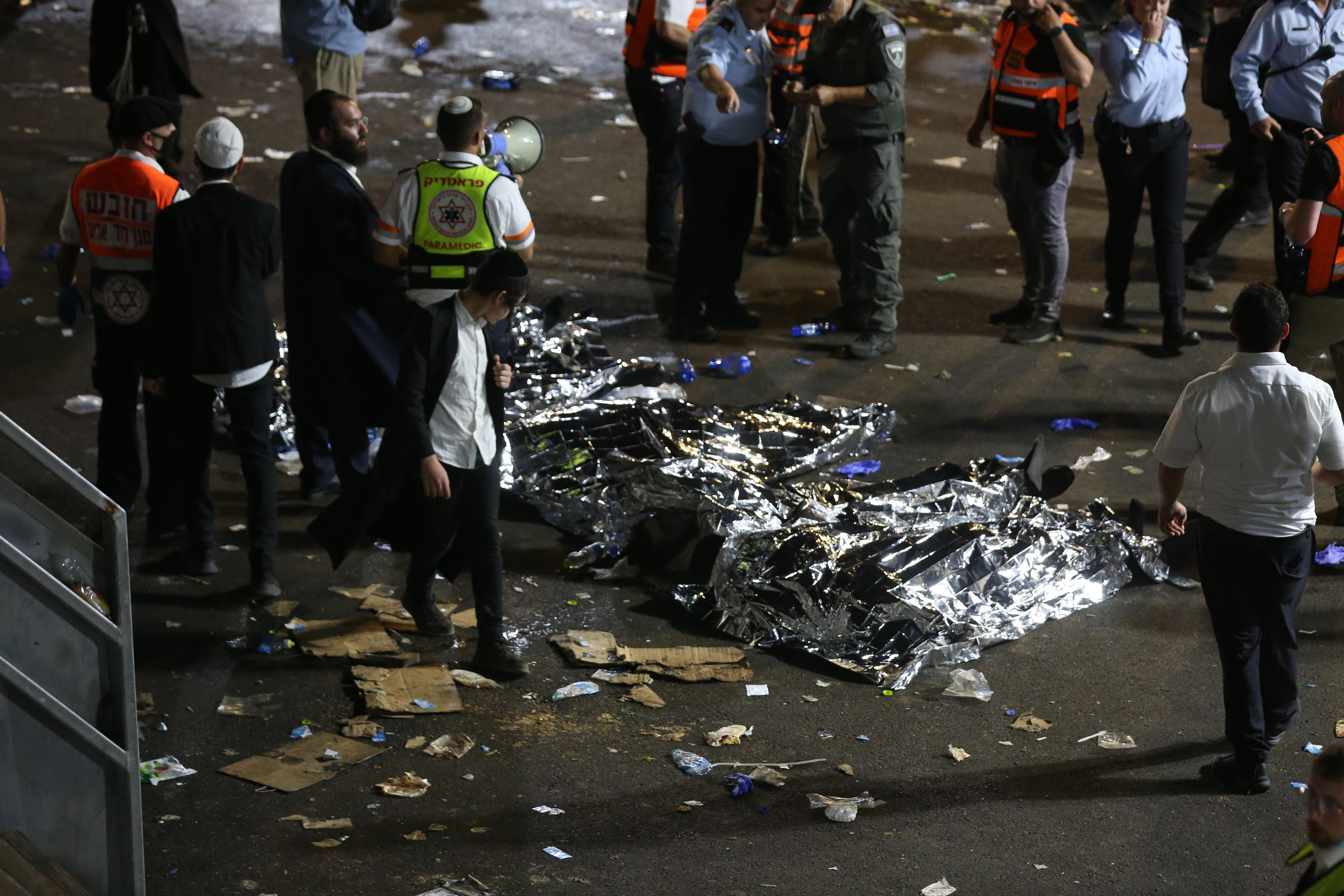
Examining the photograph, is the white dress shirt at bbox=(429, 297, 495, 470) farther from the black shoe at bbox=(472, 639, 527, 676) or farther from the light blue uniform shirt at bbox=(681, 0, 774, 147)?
the light blue uniform shirt at bbox=(681, 0, 774, 147)

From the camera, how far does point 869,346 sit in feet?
26.5

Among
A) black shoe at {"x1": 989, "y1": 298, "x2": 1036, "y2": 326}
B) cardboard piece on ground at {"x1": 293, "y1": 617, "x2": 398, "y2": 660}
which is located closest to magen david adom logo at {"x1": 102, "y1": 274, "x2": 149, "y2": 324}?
cardboard piece on ground at {"x1": 293, "y1": 617, "x2": 398, "y2": 660}

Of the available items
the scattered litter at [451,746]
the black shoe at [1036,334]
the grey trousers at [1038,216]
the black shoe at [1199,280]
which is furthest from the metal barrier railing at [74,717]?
the black shoe at [1199,280]

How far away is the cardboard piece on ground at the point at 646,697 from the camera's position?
498 cm

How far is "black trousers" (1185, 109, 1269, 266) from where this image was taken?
8.54m

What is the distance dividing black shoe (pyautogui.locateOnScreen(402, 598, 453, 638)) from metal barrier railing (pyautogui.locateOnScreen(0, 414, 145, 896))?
1.84 metres

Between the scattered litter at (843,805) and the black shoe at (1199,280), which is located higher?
the black shoe at (1199,280)

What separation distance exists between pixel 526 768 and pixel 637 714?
0.53m

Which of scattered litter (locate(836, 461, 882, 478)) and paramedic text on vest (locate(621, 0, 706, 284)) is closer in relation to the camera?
scattered litter (locate(836, 461, 882, 478))

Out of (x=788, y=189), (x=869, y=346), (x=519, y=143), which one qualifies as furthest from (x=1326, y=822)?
(x=788, y=189)

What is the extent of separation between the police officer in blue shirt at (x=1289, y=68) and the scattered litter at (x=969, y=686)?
147 inches

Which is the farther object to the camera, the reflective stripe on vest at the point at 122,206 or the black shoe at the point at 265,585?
the black shoe at the point at 265,585

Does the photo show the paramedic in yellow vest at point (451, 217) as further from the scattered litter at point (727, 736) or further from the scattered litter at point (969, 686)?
the scattered litter at point (969, 686)

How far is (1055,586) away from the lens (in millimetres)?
5582
